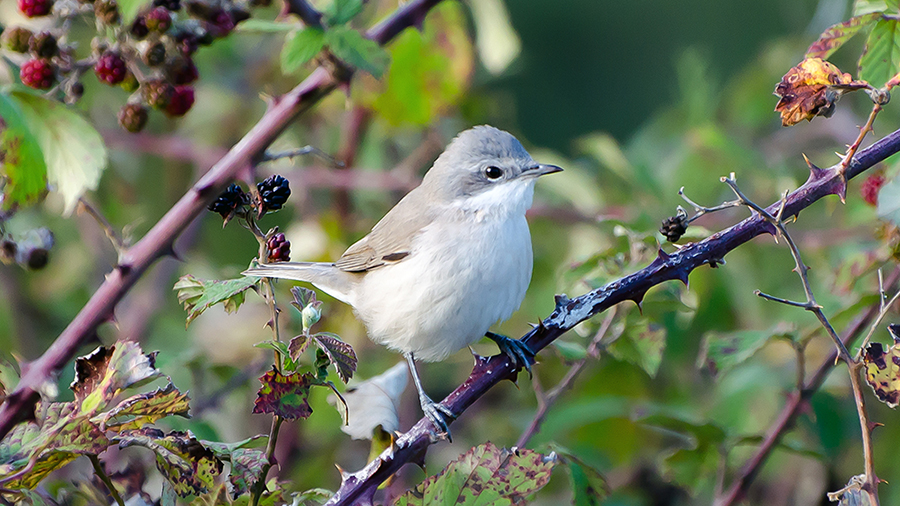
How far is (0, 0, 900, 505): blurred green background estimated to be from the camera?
A: 123 inches

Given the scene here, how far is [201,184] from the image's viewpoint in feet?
6.84

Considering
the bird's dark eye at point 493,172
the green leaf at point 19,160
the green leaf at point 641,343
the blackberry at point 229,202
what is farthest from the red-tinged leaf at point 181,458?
the bird's dark eye at point 493,172

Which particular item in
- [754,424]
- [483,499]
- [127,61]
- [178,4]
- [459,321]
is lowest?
[754,424]

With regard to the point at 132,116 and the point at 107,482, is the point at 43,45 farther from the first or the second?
the point at 107,482

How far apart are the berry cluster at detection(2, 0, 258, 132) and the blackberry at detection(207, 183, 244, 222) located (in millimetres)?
592

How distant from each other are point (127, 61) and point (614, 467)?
101 inches

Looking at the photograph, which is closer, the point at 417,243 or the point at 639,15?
the point at 417,243

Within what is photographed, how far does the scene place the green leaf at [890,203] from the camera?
168 cm

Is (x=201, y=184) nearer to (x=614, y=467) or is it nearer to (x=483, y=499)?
(x=483, y=499)

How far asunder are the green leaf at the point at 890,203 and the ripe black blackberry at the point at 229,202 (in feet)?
4.28

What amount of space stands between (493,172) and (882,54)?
1.37 metres

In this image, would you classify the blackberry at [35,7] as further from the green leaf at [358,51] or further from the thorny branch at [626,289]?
the thorny branch at [626,289]

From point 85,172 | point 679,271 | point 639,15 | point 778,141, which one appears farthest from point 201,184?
point 639,15

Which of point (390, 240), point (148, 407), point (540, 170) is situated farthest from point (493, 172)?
point (148, 407)
